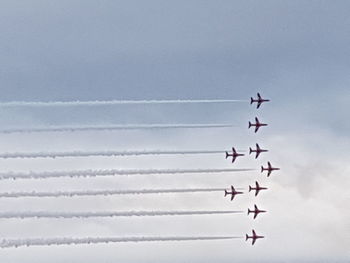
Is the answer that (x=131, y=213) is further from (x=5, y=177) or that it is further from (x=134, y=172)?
(x=5, y=177)

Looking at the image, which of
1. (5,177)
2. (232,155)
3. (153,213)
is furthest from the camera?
(232,155)

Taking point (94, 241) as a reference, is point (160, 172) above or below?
above

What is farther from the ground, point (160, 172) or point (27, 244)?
point (160, 172)

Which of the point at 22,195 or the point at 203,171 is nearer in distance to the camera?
the point at 22,195

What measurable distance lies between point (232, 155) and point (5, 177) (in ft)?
158

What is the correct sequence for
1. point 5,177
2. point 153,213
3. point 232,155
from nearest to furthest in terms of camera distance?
point 5,177, point 153,213, point 232,155

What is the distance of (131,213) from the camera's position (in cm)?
17075

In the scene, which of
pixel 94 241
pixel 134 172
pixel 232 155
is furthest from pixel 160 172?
pixel 232 155

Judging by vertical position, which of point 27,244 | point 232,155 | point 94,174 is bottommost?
point 27,244

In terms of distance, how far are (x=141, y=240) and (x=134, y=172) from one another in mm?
10026

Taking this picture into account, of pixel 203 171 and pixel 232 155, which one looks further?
pixel 232 155

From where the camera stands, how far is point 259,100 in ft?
648

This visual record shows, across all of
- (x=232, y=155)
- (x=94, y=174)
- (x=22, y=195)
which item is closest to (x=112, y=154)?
(x=94, y=174)

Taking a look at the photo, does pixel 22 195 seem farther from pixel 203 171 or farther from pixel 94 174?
pixel 203 171
